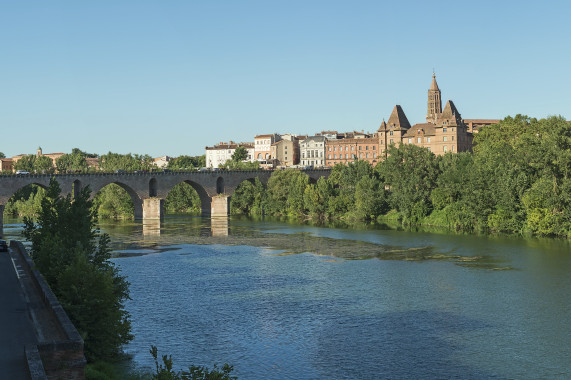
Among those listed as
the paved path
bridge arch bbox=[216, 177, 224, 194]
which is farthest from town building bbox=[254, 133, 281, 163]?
the paved path

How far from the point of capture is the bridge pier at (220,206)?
356 feet

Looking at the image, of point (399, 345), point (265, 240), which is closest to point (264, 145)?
point (265, 240)

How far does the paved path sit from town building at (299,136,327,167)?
141m

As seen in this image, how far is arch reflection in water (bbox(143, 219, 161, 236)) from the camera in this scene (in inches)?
2921

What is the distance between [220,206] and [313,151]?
61.5 meters

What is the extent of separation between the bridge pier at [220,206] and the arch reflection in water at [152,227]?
14438mm

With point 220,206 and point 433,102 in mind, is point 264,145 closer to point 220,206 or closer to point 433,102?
point 433,102

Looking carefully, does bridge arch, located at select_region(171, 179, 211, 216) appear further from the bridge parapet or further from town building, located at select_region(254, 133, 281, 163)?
town building, located at select_region(254, 133, 281, 163)

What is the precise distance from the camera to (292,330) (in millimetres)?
28656

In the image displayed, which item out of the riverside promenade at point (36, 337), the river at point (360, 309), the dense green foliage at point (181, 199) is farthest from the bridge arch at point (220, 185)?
the riverside promenade at point (36, 337)

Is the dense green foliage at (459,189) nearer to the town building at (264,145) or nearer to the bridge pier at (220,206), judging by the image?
the bridge pier at (220,206)

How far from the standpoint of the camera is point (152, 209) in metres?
99.4

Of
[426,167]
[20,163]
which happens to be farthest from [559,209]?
[20,163]

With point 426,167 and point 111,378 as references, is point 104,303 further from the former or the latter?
point 426,167
